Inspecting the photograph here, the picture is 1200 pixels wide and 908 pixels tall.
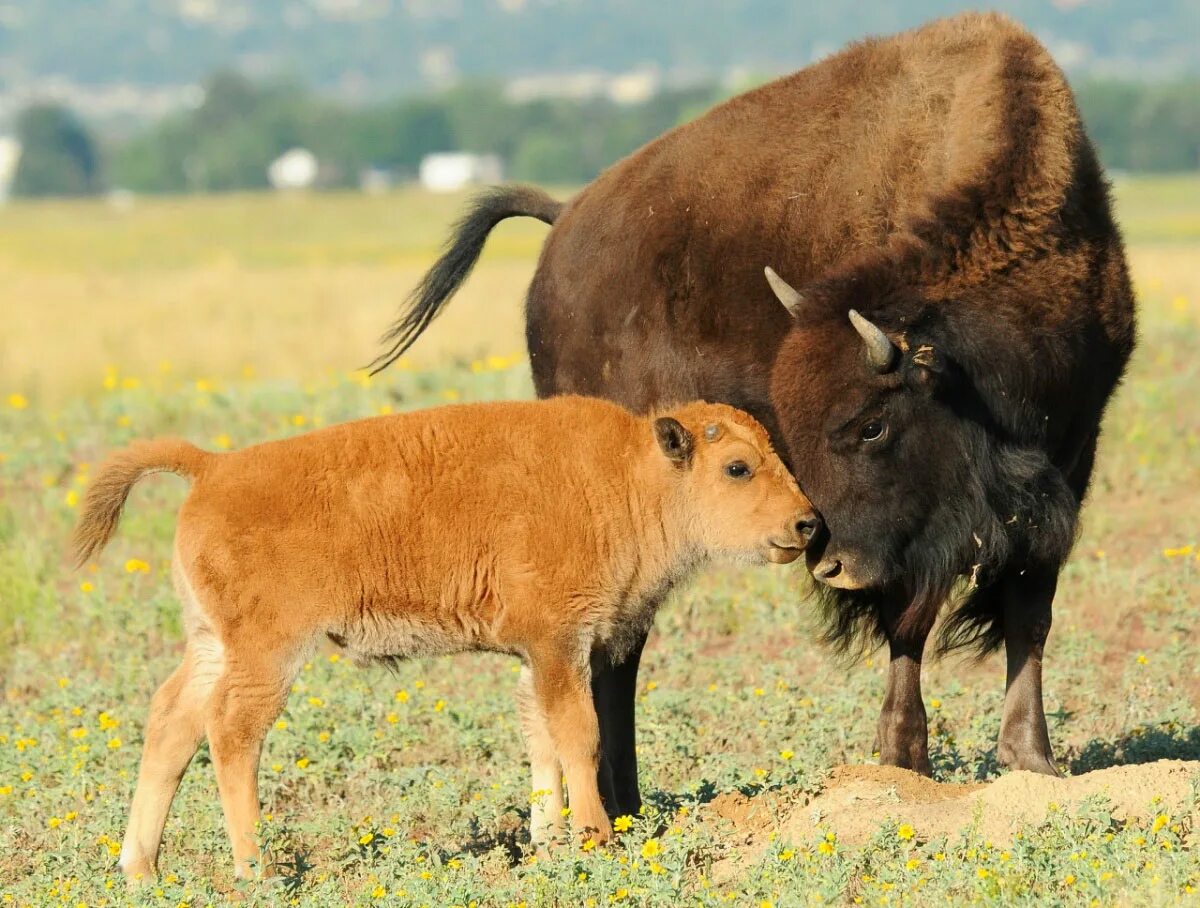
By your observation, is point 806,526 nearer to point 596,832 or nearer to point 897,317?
point 897,317

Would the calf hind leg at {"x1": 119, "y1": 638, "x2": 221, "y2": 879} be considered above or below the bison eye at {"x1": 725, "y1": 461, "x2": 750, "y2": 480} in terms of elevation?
below

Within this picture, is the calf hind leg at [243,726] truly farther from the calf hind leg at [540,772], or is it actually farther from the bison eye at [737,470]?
the bison eye at [737,470]

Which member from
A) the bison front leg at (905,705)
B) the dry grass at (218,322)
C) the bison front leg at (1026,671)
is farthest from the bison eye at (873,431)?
the dry grass at (218,322)

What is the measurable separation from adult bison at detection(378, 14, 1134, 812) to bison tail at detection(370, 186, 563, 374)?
33.6 inches

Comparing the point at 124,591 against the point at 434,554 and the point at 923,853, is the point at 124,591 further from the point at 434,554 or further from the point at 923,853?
the point at 923,853

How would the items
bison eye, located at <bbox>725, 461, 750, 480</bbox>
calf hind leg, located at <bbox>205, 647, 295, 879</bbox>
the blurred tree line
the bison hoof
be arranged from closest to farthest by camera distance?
calf hind leg, located at <bbox>205, 647, 295, 879</bbox> < bison eye, located at <bbox>725, 461, 750, 480</bbox> < the bison hoof < the blurred tree line

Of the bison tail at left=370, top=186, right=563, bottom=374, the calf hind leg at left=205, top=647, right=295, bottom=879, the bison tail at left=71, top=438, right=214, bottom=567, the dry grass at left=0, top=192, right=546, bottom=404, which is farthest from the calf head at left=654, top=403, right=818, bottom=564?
the dry grass at left=0, top=192, right=546, bottom=404

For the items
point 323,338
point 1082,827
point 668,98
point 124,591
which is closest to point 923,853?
point 1082,827

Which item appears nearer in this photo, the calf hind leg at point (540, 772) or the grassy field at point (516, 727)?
the grassy field at point (516, 727)

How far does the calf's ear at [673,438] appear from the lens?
229 inches

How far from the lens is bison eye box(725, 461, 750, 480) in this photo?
5.89m

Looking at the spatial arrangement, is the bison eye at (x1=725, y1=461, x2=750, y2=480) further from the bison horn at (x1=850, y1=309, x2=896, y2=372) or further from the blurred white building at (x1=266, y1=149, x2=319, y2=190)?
the blurred white building at (x1=266, y1=149, x2=319, y2=190)

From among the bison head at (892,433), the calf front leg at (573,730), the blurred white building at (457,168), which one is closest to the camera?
the calf front leg at (573,730)

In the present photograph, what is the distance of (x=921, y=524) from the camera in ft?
20.5
